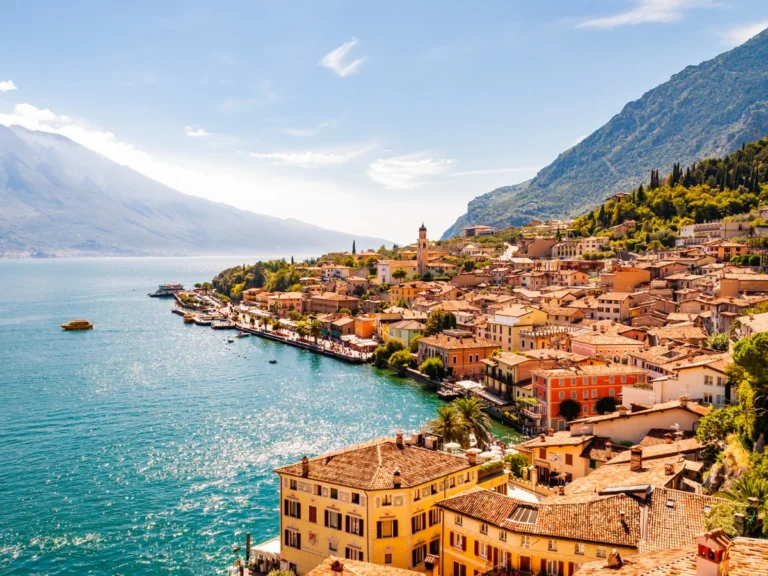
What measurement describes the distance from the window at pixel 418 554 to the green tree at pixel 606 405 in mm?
28193

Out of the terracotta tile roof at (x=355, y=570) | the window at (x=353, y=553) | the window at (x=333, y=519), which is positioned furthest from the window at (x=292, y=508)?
the terracotta tile roof at (x=355, y=570)

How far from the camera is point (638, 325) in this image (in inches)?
2793

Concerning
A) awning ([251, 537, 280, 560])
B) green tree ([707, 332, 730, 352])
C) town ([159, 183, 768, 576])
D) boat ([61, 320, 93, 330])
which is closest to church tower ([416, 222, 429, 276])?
town ([159, 183, 768, 576])

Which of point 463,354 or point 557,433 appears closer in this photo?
point 557,433

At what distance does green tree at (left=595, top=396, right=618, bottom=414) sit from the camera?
48.1 metres

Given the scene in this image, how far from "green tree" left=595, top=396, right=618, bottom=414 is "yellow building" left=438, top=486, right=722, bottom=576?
27.2m

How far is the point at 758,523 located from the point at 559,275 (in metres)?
91.3

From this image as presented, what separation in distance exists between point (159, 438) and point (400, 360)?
35.9 metres

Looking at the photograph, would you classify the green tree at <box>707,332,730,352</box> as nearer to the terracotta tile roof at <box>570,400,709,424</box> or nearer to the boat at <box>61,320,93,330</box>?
the terracotta tile roof at <box>570,400,709,424</box>

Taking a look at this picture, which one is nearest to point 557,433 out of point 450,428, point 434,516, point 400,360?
point 450,428

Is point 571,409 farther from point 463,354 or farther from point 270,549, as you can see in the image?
point 270,549

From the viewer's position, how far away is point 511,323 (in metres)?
71.9

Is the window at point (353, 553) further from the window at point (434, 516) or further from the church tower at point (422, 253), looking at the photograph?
the church tower at point (422, 253)

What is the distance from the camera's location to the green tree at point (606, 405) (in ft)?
158
